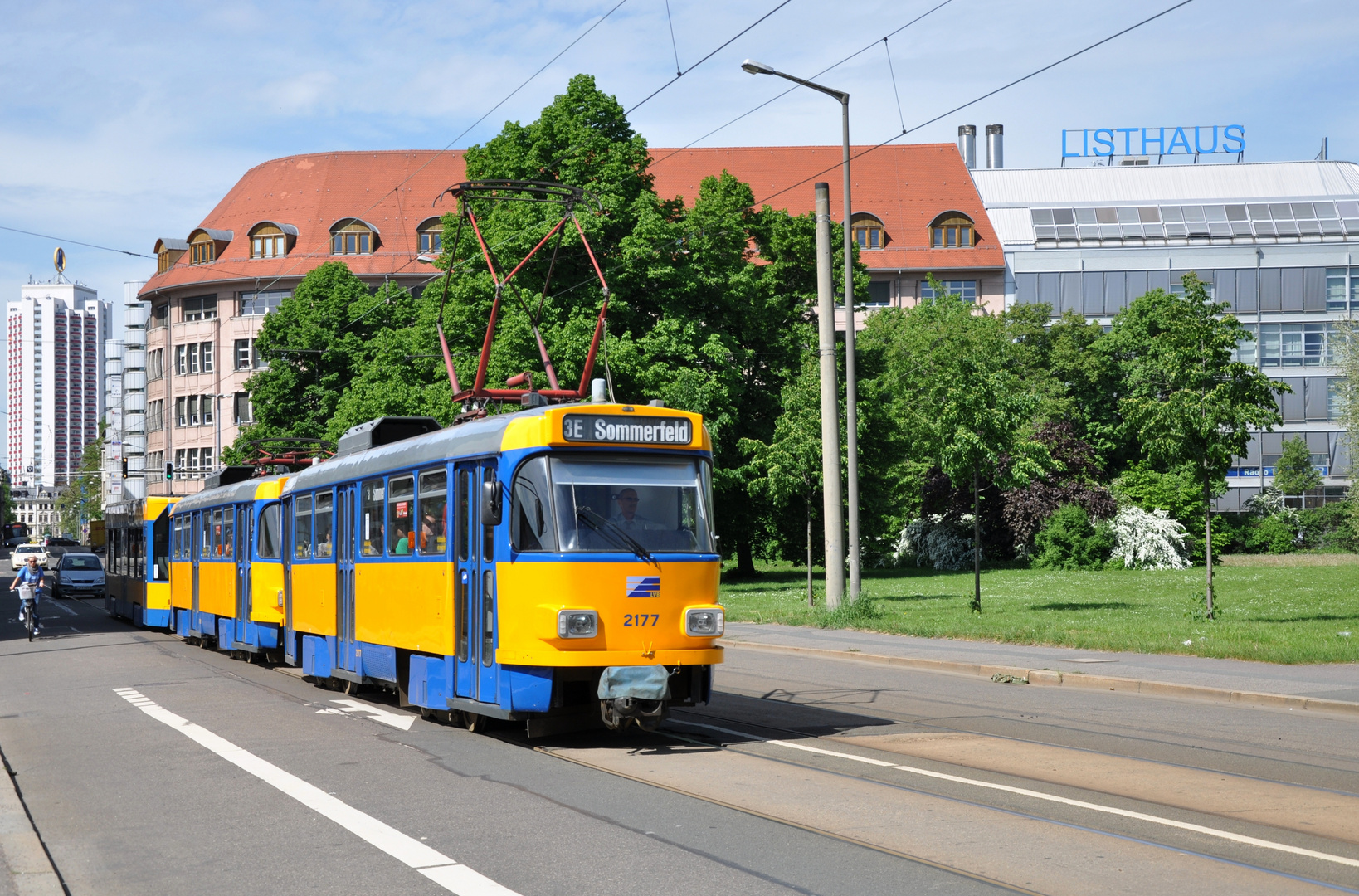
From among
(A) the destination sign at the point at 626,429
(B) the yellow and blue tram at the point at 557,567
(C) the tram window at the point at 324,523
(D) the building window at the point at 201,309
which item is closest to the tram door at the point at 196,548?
(C) the tram window at the point at 324,523

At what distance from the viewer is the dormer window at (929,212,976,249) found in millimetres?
78438

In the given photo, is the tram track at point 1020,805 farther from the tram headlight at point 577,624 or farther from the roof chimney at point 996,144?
the roof chimney at point 996,144

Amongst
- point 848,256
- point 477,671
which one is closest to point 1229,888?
point 477,671

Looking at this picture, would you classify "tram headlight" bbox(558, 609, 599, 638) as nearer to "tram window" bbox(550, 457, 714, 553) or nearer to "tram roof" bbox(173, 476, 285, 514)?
"tram window" bbox(550, 457, 714, 553)

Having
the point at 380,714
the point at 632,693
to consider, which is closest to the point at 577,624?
the point at 632,693

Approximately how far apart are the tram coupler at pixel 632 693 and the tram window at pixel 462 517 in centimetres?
209

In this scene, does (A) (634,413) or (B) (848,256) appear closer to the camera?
(A) (634,413)

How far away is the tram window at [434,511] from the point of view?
43.3ft

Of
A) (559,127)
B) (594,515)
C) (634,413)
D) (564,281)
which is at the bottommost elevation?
(594,515)

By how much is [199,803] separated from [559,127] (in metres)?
34.4

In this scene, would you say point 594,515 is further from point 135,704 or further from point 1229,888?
point 135,704

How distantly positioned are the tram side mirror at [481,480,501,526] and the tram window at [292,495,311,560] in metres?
7.73

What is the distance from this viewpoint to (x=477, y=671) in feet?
40.1

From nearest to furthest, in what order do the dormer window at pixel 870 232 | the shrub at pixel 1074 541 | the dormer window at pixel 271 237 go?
the shrub at pixel 1074 541 → the dormer window at pixel 870 232 → the dormer window at pixel 271 237
